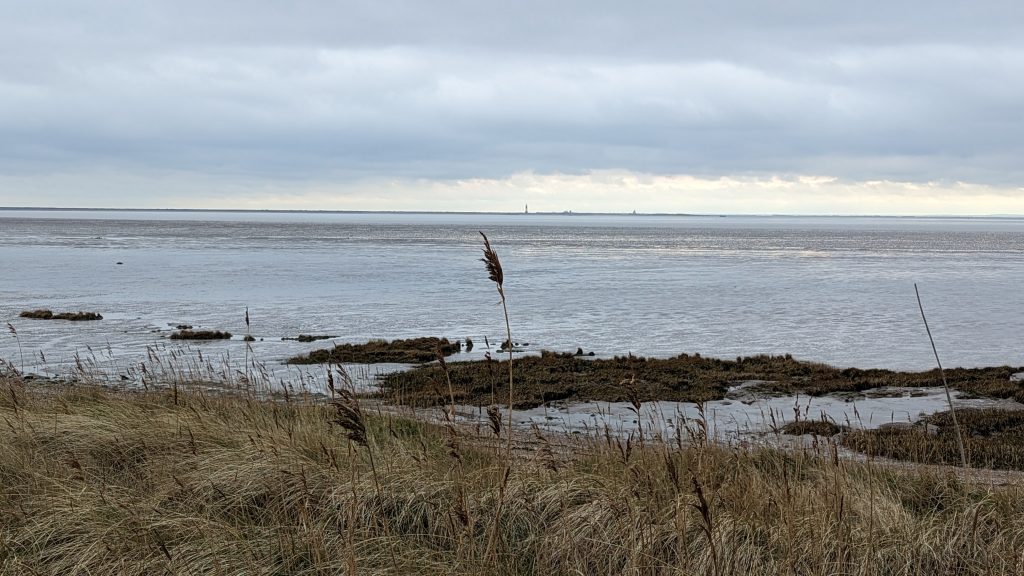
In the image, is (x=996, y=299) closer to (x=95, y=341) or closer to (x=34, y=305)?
(x=95, y=341)

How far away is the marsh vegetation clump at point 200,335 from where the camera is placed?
23109 mm

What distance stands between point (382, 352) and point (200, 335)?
5809 millimetres

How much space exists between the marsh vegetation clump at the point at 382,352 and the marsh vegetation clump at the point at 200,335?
3.66 meters

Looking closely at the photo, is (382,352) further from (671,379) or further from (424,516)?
(424,516)

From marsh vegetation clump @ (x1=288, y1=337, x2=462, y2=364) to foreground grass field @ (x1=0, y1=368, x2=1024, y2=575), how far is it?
495 inches

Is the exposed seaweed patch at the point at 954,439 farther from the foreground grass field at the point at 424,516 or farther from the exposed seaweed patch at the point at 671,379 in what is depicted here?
the foreground grass field at the point at 424,516

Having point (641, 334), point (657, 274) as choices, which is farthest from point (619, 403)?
point (657, 274)

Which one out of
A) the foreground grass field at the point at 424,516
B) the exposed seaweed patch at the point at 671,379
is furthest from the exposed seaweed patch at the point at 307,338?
the foreground grass field at the point at 424,516

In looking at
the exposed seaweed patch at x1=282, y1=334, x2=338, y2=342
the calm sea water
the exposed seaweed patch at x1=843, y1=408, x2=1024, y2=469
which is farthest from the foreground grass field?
the exposed seaweed patch at x1=282, y1=334, x2=338, y2=342

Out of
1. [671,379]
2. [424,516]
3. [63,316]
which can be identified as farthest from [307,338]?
[424,516]

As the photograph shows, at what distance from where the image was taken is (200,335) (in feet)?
76.7

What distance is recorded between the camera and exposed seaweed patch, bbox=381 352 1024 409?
16.7 metres

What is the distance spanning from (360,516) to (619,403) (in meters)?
11.3

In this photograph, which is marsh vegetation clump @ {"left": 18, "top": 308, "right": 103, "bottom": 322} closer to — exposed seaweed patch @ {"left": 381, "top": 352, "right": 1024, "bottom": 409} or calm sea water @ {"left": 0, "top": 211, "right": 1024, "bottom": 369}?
calm sea water @ {"left": 0, "top": 211, "right": 1024, "bottom": 369}
